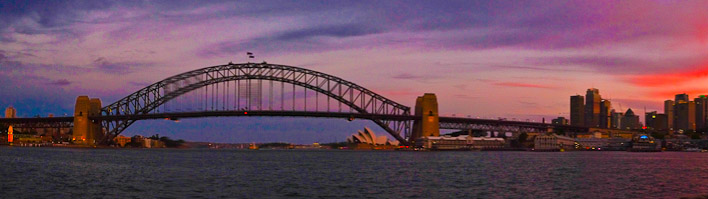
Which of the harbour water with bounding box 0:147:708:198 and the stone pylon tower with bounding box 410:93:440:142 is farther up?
the stone pylon tower with bounding box 410:93:440:142

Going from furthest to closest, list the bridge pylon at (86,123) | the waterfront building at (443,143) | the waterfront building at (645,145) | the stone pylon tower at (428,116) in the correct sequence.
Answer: the waterfront building at (645,145)
the bridge pylon at (86,123)
the stone pylon tower at (428,116)
the waterfront building at (443,143)

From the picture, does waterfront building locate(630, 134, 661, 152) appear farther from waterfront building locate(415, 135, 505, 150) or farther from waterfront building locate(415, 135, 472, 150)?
waterfront building locate(415, 135, 472, 150)

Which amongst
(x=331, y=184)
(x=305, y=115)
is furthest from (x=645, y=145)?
(x=331, y=184)

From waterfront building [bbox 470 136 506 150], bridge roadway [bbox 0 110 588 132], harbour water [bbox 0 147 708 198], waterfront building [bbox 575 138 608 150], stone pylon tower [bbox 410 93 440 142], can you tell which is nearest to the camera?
harbour water [bbox 0 147 708 198]

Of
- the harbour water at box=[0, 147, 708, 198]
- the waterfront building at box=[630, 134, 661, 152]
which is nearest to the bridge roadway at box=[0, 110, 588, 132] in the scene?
the waterfront building at box=[630, 134, 661, 152]

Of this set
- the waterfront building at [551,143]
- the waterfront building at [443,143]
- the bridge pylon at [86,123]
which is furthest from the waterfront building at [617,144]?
the bridge pylon at [86,123]

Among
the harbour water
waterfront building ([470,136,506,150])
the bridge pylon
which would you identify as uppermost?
the bridge pylon

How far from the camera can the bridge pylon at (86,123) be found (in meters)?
147

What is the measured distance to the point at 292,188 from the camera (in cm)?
4012

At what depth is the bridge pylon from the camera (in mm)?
147375

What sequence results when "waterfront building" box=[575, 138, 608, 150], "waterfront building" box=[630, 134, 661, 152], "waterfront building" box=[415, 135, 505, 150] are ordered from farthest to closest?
"waterfront building" box=[575, 138, 608, 150]
"waterfront building" box=[630, 134, 661, 152]
"waterfront building" box=[415, 135, 505, 150]

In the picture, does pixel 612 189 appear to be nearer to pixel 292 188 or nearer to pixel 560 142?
pixel 292 188

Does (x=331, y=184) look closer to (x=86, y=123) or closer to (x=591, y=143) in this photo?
(x=86, y=123)

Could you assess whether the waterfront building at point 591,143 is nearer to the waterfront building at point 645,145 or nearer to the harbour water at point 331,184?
the waterfront building at point 645,145
